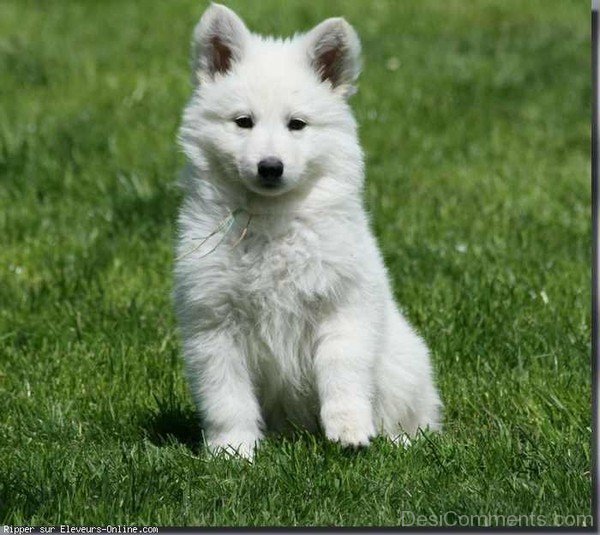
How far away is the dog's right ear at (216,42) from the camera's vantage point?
15.5 feet

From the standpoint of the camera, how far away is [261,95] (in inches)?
179

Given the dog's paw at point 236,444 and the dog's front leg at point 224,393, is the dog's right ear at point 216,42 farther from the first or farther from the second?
the dog's paw at point 236,444

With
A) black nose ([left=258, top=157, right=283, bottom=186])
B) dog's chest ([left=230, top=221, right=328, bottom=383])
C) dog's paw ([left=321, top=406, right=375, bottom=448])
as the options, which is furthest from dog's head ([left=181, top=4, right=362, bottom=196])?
dog's paw ([left=321, top=406, right=375, bottom=448])

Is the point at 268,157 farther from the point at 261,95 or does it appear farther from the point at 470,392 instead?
the point at 470,392

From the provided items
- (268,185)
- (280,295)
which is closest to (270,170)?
(268,185)

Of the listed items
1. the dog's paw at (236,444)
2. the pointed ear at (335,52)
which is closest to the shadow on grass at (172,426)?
the dog's paw at (236,444)

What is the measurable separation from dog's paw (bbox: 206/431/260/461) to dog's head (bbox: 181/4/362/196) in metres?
0.88

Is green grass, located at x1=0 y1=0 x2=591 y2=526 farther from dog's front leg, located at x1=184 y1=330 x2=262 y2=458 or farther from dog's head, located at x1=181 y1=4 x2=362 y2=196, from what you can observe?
dog's head, located at x1=181 y1=4 x2=362 y2=196

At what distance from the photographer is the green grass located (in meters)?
4.35

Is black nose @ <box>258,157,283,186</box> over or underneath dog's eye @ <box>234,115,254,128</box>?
underneath

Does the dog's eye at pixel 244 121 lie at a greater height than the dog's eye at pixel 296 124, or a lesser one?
greater

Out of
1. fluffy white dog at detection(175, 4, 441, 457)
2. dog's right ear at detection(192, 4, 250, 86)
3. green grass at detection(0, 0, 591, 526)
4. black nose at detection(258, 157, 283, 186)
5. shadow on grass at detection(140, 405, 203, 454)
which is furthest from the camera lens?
shadow on grass at detection(140, 405, 203, 454)

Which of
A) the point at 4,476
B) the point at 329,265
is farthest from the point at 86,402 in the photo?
the point at 329,265

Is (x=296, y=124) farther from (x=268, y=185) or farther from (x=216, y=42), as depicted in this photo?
(x=216, y=42)
